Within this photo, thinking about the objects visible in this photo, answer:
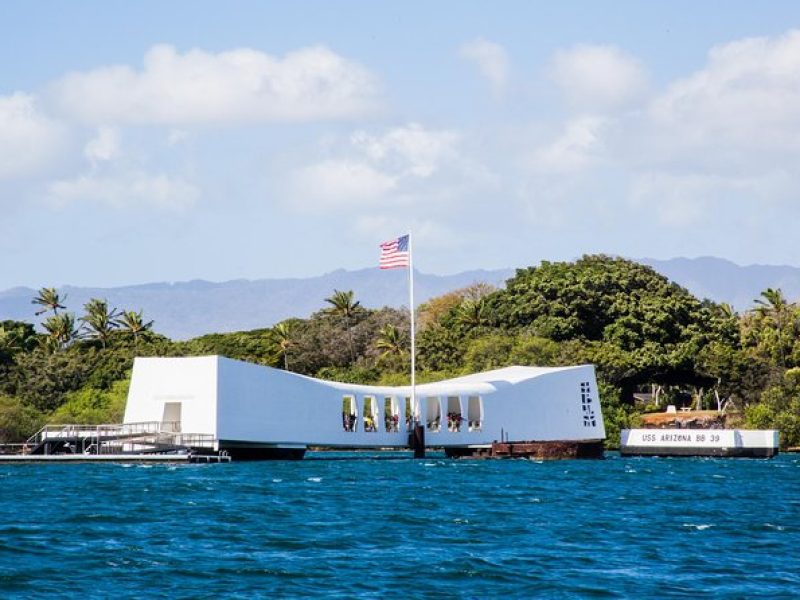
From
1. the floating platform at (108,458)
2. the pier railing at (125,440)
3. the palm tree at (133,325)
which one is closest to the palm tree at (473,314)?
the palm tree at (133,325)

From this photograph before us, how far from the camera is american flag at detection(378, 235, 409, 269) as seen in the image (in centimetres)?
6631

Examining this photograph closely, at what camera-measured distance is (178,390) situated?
62969 mm

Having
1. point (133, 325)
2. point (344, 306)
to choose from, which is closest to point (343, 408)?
point (133, 325)

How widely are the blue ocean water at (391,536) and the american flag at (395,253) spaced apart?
15143mm

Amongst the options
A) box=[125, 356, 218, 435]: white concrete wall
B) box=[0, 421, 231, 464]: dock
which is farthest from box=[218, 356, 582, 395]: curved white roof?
box=[0, 421, 231, 464]: dock

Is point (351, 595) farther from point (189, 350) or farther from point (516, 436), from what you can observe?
point (189, 350)

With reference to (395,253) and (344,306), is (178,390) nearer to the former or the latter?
(395,253)

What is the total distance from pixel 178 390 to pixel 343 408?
933 centimetres

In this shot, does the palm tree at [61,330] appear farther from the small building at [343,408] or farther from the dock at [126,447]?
the dock at [126,447]

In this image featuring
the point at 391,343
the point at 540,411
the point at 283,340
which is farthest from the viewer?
the point at 283,340

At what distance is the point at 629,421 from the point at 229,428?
2994 cm

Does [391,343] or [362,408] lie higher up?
[391,343]

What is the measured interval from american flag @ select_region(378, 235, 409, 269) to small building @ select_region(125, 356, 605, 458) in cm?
611

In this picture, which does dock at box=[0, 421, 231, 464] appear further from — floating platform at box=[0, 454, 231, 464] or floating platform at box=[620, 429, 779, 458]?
floating platform at box=[620, 429, 779, 458]
